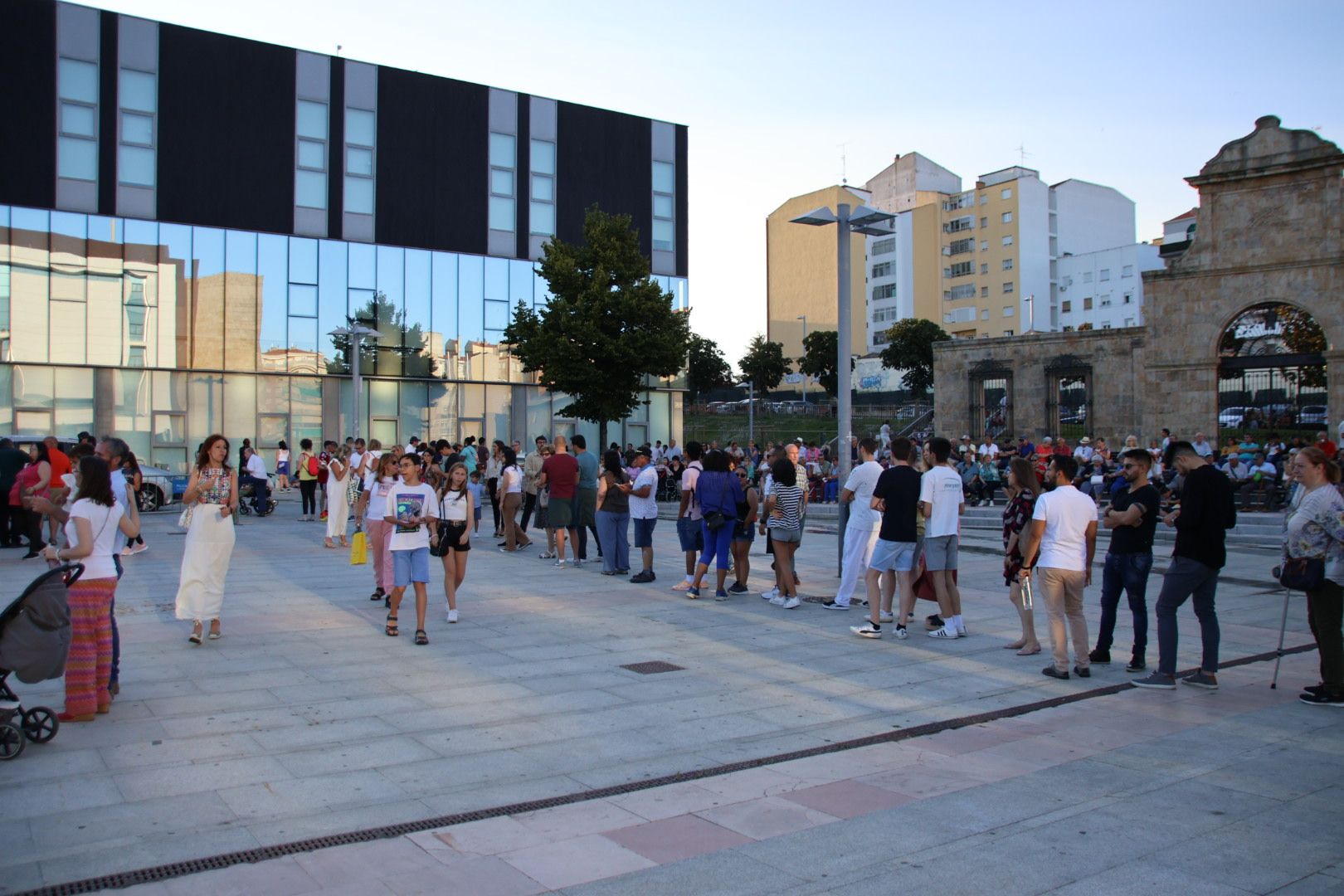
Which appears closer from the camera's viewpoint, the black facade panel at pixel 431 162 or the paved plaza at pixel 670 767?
the paved plaza at pixel 670 767

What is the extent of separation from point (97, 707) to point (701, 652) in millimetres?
4789

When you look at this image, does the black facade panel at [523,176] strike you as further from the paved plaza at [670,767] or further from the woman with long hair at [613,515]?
the paved plaza at [670,767]

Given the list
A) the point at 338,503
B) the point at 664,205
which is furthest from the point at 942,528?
→ the point at 664,205

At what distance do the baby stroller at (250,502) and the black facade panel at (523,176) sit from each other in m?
16.8

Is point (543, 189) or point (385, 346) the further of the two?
point (543, 189)

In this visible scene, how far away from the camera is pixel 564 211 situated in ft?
133

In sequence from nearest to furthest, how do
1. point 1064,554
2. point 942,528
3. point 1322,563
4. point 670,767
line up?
point 670,767, point 1322,563, point 1064,554, point 942,528

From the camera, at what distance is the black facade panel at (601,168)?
4059 centimetres

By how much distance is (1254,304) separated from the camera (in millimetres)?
30406

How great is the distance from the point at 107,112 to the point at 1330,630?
35124 millimetres

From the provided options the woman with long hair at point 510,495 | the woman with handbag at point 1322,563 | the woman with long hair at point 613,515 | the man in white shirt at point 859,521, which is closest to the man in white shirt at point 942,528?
the man in white shirt at point 859,521

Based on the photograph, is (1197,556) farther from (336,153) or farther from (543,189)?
(543,189)

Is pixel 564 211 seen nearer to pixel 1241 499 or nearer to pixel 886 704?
pixel 1241 499

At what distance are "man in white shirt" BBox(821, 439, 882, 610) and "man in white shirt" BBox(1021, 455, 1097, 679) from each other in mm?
2505
